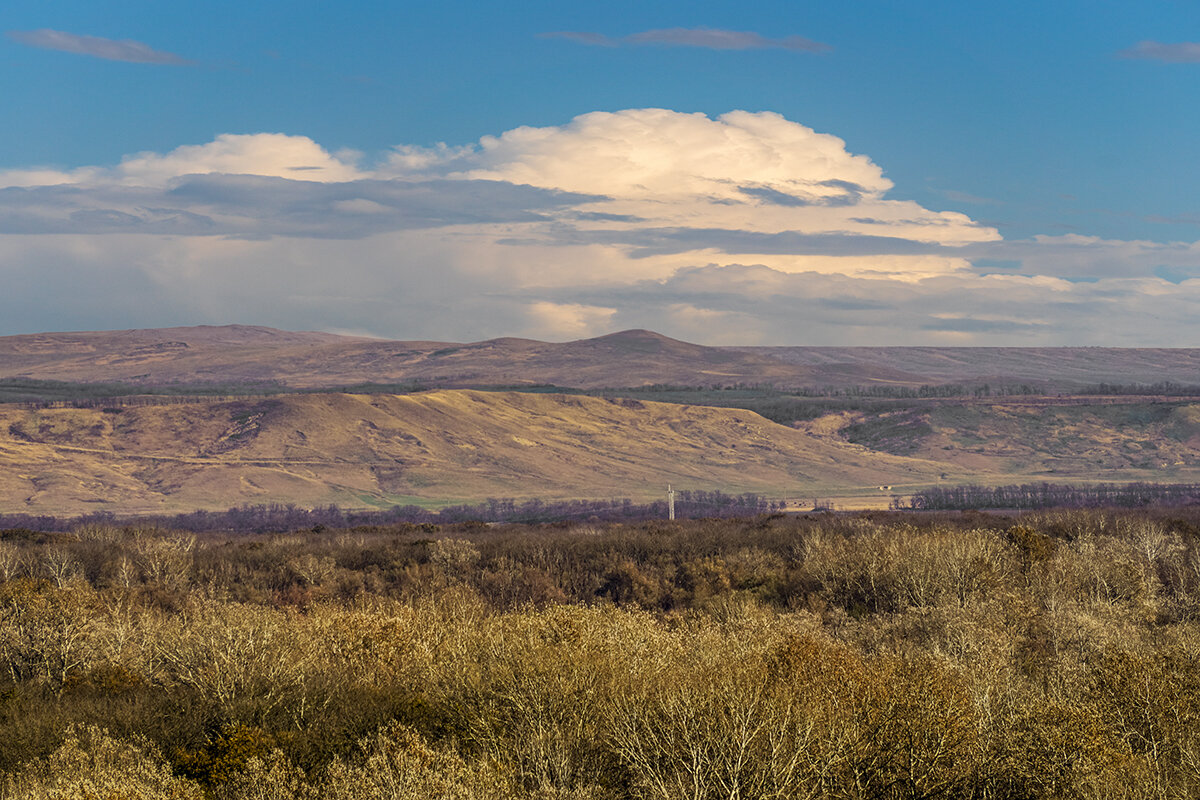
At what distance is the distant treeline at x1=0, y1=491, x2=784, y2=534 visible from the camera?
154m

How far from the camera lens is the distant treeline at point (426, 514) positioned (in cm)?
15450

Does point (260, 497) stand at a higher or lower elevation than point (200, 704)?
lower

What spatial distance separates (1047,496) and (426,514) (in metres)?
88.3

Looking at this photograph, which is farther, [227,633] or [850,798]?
[227,633]

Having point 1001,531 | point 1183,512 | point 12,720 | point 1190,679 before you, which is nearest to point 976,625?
point 1190,679

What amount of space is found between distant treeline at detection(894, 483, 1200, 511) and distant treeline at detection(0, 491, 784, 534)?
78.7 ft

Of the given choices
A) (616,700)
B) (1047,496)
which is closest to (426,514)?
(1047,496)

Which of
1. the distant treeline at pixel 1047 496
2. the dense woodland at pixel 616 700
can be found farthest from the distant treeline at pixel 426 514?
the dense woodland at pixel 616 700

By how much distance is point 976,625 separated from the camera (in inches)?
1793

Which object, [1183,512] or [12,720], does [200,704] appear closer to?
[12,720]

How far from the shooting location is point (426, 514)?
569 feet

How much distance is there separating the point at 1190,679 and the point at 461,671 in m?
18.3

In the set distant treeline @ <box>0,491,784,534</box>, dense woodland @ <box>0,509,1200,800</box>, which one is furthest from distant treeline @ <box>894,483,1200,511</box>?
dense woodland @ <box>0,509,1200,800</box>

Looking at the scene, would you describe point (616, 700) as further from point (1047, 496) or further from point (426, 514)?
point (1047, 496)
